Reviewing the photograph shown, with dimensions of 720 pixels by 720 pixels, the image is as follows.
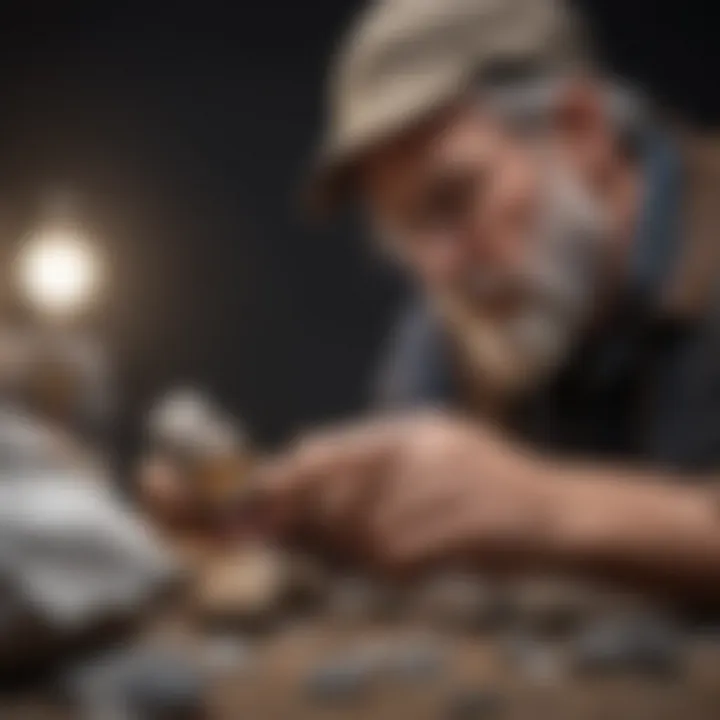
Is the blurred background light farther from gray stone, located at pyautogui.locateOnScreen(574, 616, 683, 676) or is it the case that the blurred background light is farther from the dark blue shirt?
gray stone, located at pyautogui.locateOnScreen(574, 616, 683, 676)

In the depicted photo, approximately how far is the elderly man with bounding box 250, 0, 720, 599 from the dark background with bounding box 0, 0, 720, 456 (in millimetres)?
31

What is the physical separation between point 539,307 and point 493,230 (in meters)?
0.07

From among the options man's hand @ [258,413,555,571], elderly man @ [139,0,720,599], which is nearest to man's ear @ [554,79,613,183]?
elderly man @ [139,0,720,599]

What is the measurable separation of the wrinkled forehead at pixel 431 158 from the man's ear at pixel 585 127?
0.05 metres

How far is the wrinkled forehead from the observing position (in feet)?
3.65

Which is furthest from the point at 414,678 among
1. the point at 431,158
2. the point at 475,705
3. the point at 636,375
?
A: the point at 431,158

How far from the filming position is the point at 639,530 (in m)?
1.00

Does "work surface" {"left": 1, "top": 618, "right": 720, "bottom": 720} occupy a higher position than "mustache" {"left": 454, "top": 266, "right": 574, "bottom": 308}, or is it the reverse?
"mustache" {"left": 454, "top": 266, "right": 574, "bottom": 308}

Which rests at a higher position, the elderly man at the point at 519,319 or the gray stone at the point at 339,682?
the elderly man at the point at 519,319

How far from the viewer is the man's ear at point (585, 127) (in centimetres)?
112

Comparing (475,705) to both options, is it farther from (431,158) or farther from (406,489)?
(431,158)

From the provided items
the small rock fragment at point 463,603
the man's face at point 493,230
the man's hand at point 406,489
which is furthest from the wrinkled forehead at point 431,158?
the small rock fragment at point 463,603

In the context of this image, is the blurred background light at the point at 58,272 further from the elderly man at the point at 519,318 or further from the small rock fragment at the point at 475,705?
the small rock fragment at the point at 475,705

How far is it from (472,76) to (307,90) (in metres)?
0.13
